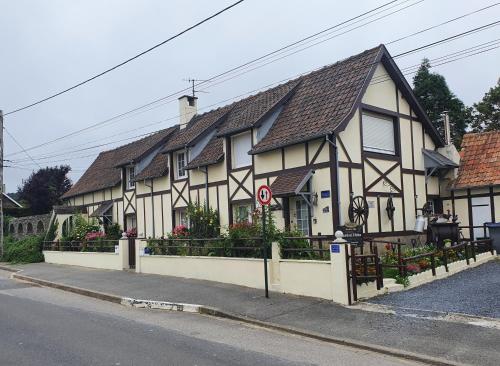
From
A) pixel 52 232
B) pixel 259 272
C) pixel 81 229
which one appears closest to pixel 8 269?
pixel 81 229

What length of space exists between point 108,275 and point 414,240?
419 inches

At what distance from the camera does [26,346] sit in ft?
25.9

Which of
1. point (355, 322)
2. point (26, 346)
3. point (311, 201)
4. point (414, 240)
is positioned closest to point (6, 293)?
point (26, 346)

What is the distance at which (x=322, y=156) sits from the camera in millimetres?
15477

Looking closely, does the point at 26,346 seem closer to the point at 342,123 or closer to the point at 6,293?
the point at 6,293

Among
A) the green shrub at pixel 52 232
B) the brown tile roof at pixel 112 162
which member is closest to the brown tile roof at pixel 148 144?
the brown tile roof at pixel 112 162

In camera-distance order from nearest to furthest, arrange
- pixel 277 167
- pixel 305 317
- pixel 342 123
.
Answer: pixel 305 317 → pixel 342 123 → pixel 277 167

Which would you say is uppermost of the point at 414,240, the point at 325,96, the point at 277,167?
the point at 325,96

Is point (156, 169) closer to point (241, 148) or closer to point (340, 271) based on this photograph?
point (241, 148)

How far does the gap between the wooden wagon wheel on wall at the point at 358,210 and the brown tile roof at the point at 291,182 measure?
5.15ft

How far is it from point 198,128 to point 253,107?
3.33 metres

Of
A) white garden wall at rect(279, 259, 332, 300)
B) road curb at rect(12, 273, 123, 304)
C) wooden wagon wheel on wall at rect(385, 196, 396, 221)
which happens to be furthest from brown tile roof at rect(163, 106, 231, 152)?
white garden wall at rect(279, 259, 332, 300)

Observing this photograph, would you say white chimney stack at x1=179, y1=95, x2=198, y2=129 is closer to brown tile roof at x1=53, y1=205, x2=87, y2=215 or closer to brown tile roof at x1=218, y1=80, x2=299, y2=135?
brown tile roof at x1=218, y1=80, x2=299, y2=135

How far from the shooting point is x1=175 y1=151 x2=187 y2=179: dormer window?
21.8 meters
